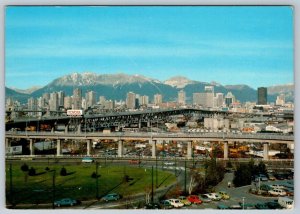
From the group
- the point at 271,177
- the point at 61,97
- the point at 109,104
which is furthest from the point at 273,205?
the point at 61,97

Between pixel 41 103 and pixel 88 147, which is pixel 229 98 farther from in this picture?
pixel 41 103

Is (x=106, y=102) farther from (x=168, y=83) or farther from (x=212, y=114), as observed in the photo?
(x=212, y=114)

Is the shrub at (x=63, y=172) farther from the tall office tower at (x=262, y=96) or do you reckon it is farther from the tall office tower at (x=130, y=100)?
the tall office tower at (x=262, y=96)

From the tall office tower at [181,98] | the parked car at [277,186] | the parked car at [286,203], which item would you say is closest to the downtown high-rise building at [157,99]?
the tall office tower at [181,98]

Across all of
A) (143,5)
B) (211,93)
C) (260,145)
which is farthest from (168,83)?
(260,145)

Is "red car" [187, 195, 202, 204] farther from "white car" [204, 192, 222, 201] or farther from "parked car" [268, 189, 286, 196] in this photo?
"parked car" [268, 189, 286, 196]

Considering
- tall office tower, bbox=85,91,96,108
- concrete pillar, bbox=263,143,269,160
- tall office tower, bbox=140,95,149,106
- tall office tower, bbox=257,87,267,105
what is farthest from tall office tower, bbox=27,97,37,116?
concrete pillar, bbox=263,143,269,160
